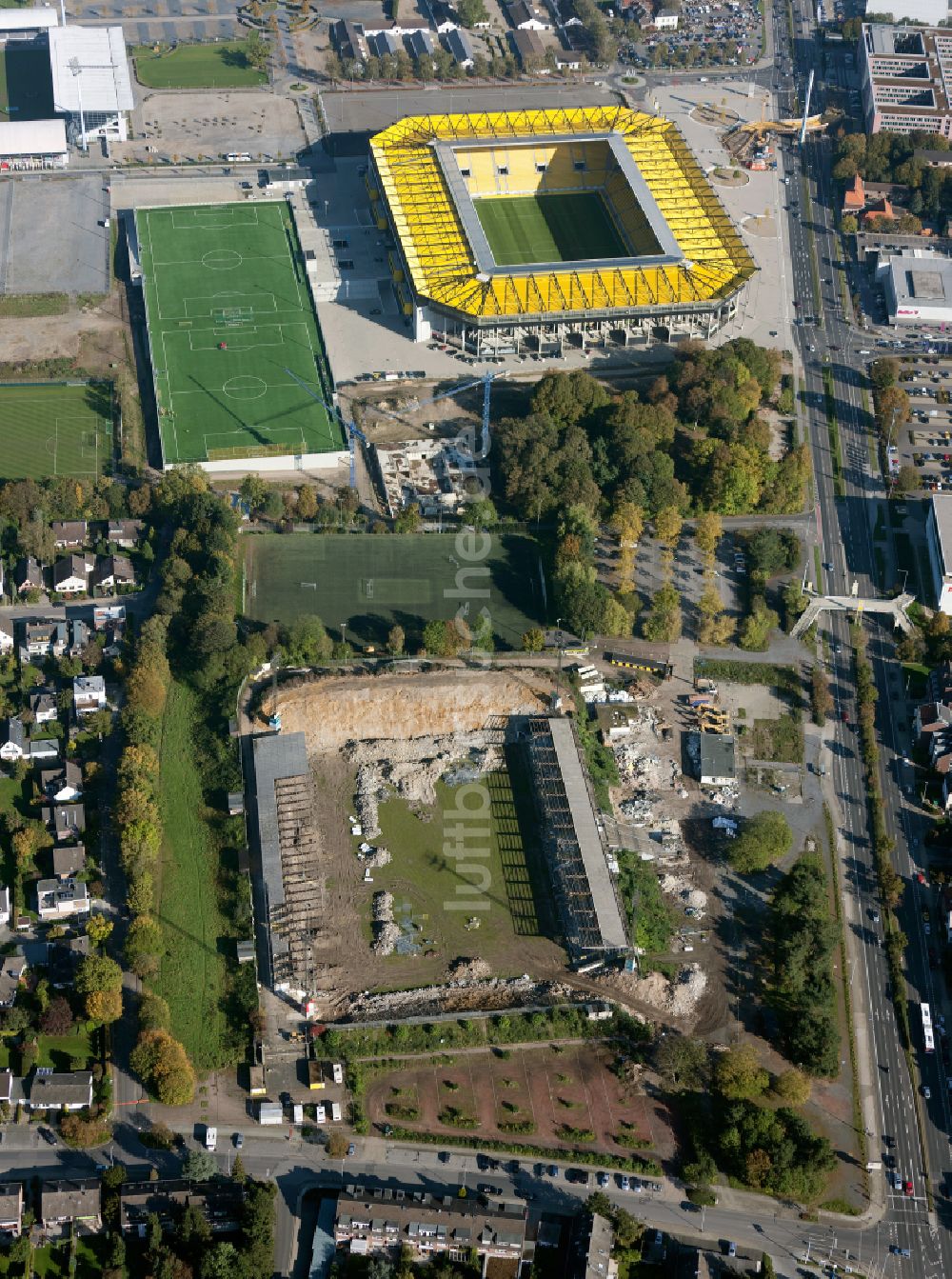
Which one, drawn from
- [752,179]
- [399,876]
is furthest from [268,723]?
[752,179]

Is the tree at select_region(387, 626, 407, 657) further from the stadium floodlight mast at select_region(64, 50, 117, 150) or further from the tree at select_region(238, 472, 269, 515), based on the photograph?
the stadium floodlight mast at select_region(64, 50, 117, 150)

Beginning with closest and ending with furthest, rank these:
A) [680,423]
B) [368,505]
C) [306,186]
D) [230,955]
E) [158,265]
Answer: [230,955]
[368,505]
[680,423]
[158,265]
[306,186]

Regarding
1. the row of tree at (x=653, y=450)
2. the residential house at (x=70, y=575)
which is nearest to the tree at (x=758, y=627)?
the row of tree at (x=653, y=450)

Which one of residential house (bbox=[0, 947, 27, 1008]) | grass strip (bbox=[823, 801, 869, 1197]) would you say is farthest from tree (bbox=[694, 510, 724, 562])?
residential house (bbox=[0, 947, 27, 1008])

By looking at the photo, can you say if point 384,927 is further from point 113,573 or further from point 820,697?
point 113,573

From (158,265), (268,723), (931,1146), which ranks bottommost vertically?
(931,1146)

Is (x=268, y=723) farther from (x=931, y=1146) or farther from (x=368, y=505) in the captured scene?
(x=931, y=1146)

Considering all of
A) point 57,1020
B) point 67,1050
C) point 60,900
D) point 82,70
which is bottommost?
point 67,1050

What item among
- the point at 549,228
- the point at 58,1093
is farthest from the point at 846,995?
the point at 549,228
